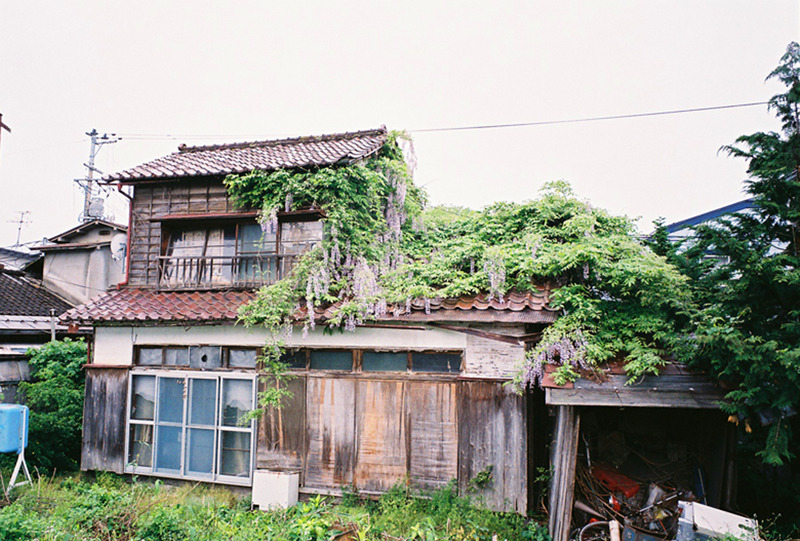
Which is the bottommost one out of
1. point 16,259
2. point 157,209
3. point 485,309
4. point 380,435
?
point 380,435

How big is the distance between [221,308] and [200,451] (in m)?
2.76

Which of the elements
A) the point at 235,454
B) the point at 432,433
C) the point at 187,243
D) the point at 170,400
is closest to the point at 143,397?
the point at 170,400

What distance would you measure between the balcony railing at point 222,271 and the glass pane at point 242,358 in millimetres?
1302

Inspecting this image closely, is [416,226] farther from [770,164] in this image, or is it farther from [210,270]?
[770,164]

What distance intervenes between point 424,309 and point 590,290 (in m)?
2.63

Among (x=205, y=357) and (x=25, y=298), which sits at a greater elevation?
(x=25, y=298)

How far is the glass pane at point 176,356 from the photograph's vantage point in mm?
9969

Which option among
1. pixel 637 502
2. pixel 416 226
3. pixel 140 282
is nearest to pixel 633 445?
pixel 637 502

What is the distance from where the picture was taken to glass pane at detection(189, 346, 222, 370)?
32.0 ft

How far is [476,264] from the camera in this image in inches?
360

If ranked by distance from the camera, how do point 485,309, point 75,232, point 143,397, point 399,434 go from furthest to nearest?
1. point 75,232
2. point 143,397
3. point 399,434
4. point 485,309

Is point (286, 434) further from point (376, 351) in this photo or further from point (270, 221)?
point (270, 221)

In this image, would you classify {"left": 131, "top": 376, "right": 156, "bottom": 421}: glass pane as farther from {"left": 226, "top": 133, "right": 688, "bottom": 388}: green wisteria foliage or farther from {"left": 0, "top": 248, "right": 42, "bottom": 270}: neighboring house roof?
{"left": 0, "top": 248, "right": 42, "bottom": 270}: neighboring house roof

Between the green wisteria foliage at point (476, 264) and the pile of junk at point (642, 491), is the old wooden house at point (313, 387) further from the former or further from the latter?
the green wisteria foliage at point (476, 264)
